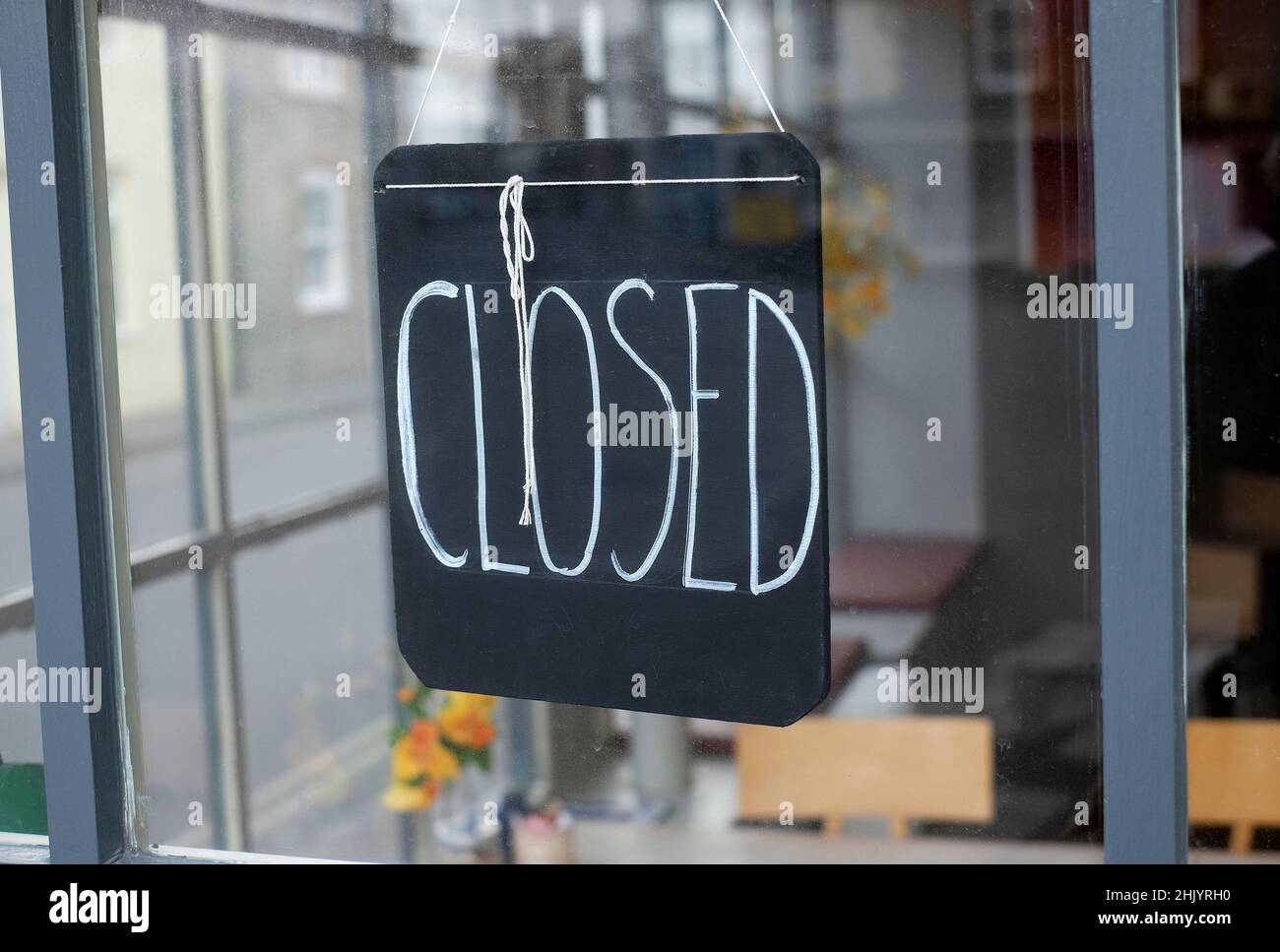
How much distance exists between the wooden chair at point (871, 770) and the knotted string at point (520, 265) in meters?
0.63

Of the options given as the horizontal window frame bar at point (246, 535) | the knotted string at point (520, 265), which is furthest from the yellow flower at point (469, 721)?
the knotted string at point (520, 265)

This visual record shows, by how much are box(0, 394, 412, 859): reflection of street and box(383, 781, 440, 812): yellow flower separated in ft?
0.08

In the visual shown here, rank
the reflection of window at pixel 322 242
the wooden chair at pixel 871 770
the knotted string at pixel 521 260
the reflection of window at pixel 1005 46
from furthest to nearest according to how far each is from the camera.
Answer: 1. the reflection of window at pixel 322 242
2. the wooden chair at pixel 871 770
3. the reflection of window at pixel 1005 46
4. the knotted string at pixel 521 260

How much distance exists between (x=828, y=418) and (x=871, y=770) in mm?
539

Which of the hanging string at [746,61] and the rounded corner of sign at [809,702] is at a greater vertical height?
the hanging string at [746,61]

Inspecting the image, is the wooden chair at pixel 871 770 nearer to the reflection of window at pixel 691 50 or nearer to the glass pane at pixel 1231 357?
the glass pane at pixel 1231 357

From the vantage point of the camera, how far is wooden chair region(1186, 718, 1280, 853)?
6.35ft

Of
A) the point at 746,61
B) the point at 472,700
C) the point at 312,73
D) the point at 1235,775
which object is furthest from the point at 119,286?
the point at 1235,775

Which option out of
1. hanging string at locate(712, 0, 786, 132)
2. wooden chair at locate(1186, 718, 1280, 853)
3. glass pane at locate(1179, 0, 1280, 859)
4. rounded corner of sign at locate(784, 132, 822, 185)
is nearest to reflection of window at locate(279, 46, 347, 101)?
hanging string at locate(712, 0, 786, 132)

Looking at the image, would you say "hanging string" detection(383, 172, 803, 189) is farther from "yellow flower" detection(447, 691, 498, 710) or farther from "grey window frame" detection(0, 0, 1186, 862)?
"yellow flower" detection(447, 691, 498, 710)

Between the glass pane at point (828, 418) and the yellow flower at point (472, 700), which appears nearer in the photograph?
the glass pane at point (828, 418)

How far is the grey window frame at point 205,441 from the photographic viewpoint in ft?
4.87
